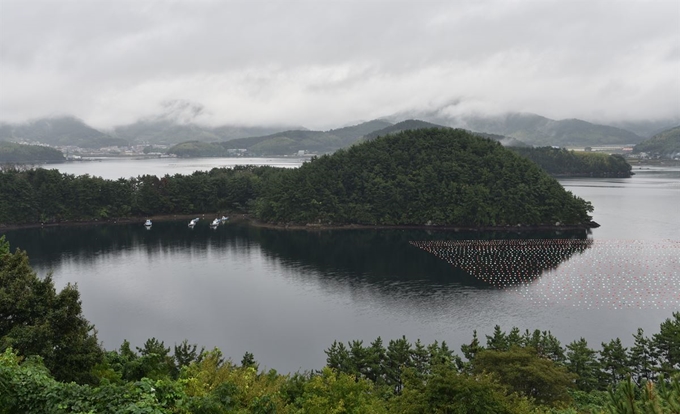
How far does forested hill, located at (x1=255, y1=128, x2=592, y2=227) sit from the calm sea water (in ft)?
17.5

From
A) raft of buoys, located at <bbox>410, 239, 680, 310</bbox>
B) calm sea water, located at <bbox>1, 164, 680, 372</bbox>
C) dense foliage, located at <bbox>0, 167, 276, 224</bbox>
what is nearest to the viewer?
calm sea water, located at <bbox>1, 164, 680, 372</bbox>

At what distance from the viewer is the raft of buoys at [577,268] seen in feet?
157

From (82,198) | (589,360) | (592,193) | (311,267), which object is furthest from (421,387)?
(592,193)

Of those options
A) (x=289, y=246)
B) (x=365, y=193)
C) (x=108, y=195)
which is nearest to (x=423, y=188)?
(x=365, y=193)

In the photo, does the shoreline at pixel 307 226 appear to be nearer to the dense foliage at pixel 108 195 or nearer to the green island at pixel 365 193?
the green island at pixel 365 193

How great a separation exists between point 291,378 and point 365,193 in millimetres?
72307

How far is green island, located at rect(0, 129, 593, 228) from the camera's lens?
85.4m

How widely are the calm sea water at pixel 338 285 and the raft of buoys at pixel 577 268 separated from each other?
24cm

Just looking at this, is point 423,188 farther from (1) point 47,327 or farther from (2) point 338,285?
(1) point 47,327

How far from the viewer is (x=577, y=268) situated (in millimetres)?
58031

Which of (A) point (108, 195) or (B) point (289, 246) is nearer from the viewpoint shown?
(B) point (289, 246)

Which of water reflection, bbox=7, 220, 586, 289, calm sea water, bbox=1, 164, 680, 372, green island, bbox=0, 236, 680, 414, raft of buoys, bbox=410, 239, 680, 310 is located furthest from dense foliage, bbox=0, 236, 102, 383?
raft of buoys, bbox=410, 239, 680, 310

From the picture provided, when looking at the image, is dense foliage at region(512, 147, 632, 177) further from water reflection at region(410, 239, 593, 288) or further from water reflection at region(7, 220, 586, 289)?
water reflection at region(410, 239, 593, 288)

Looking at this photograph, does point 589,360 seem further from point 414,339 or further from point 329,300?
point 329,300
